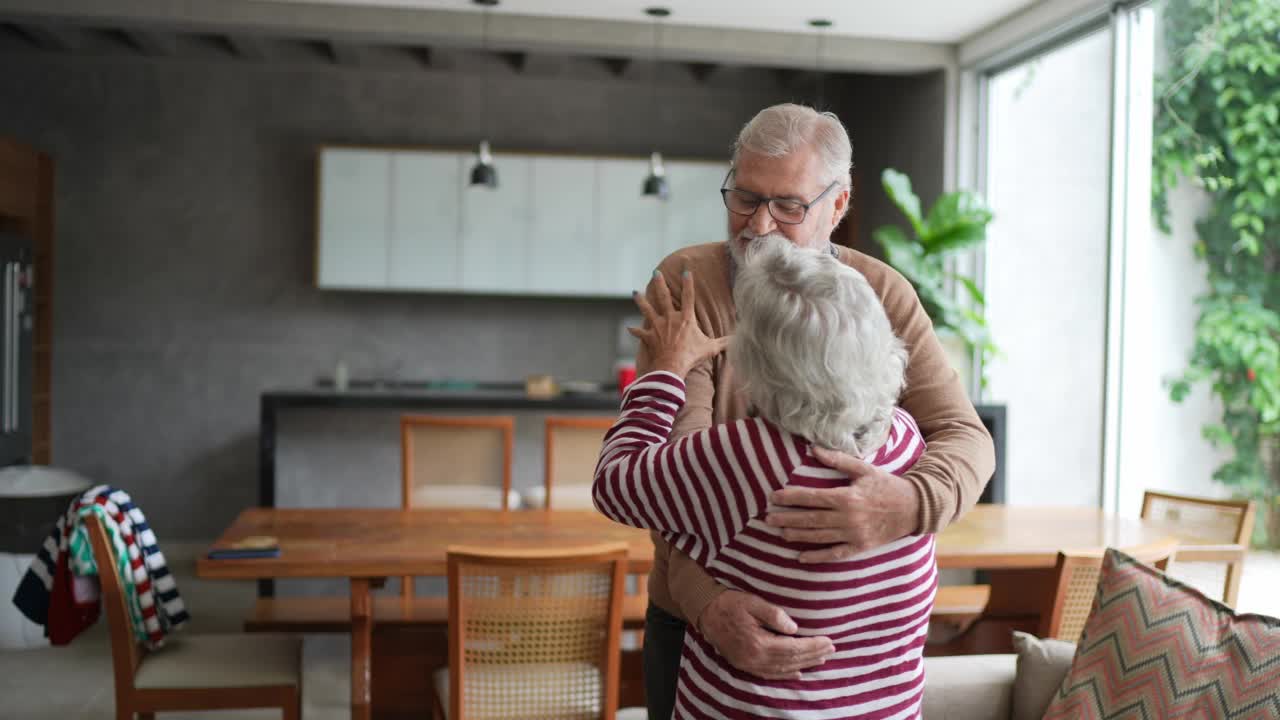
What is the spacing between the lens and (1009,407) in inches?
227

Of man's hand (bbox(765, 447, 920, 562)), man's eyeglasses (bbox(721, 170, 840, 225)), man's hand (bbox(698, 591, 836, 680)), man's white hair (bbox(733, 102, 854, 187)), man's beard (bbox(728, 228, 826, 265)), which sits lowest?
man's hand (bbox(698, 591, 836, 680))

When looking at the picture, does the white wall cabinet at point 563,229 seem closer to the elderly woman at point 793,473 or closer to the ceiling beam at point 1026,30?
the ceiling beam at point 1026,30

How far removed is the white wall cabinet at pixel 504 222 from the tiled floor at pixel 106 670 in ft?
8.17

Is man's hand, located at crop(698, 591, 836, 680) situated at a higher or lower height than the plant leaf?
lower

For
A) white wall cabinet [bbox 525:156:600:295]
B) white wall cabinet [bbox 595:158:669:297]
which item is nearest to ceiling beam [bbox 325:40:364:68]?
white wall cabinet [bbox 525:156:600:295]

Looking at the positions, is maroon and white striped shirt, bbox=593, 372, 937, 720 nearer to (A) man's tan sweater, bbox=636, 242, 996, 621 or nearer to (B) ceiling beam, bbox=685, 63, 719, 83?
(A) man's tan sweater, bbox=636, 242, 996, 621

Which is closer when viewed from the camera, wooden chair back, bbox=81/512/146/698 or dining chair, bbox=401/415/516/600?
wooden chair back, bbox=81/512/146/698

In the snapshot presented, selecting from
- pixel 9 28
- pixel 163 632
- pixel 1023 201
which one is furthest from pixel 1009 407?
pixel 9 28

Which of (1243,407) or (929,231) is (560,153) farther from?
(1243,407)

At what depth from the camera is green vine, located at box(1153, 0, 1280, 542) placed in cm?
378

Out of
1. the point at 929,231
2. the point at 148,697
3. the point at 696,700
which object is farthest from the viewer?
the point at 929,231

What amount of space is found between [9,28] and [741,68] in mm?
4375

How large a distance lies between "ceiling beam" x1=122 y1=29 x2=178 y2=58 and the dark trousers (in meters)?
5.72

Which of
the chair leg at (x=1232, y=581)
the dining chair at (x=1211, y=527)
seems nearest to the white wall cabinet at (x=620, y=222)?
the dining chair at (x=1211, y=527)
